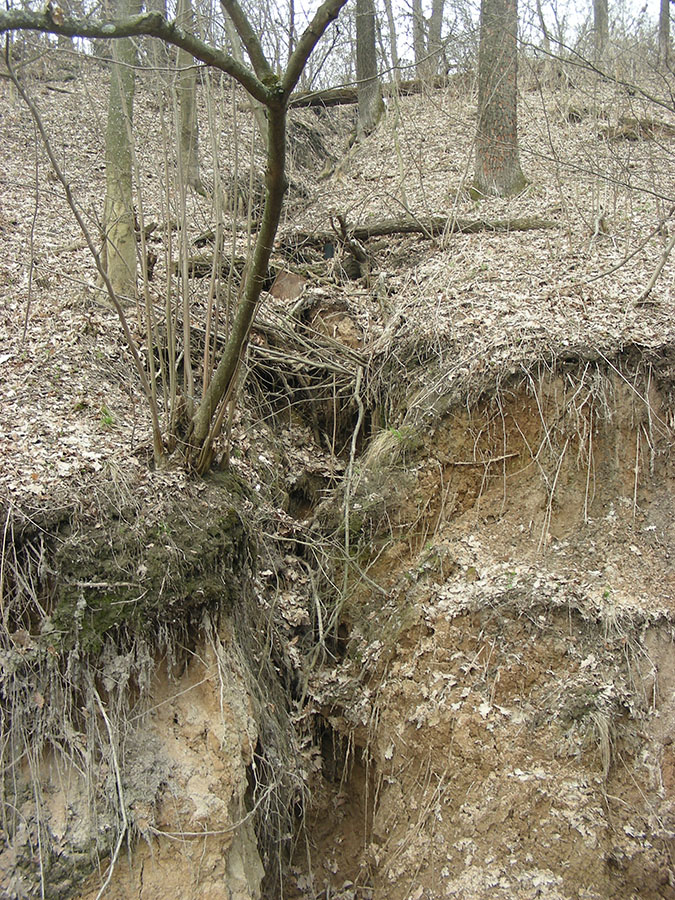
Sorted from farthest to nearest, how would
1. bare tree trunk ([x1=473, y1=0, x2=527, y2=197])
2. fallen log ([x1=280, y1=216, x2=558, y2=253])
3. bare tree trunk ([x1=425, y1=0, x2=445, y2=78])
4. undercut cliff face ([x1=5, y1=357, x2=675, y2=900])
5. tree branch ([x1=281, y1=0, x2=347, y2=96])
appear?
bare tree trunk ([x1=425, y1=0, x2=445, y2=78]) → bare tree trunk ([x1=473, y1=0, x2=527, y2=197]) → fallen log ([x1=280, y1=216, x2=558, y2=253]) → undercut cliff face ([x1=5, y1=357, x2=675, y2=900]) → tree branch ([x1=281, y1=0, x2=347, y2=96])

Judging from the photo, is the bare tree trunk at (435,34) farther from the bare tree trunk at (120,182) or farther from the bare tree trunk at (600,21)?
the bare tree trunk at (120,182)

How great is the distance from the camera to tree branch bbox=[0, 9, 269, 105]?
9.18 ft

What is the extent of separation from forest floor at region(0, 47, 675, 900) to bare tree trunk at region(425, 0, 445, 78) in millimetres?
Answer: 7946

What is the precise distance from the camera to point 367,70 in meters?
12.4

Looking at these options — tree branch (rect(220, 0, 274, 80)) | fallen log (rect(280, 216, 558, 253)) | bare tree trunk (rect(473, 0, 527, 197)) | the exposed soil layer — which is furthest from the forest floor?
bare tree trunk (rect(473, 0, 527, 197))

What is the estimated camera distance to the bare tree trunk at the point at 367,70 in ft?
39.7

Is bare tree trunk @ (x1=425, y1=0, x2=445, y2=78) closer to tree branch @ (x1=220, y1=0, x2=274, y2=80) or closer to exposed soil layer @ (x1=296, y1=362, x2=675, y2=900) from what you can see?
exposed soil layer @ (x1=296, y1=362, x2=675, y2=900)

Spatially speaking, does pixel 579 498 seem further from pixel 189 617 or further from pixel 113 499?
pixel 113 499

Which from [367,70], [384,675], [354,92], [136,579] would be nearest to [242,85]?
[136,579]

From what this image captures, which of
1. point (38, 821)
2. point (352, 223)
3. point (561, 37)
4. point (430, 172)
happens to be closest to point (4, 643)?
point (38, 821)

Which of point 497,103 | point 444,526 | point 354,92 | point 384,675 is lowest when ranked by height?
point 384,675

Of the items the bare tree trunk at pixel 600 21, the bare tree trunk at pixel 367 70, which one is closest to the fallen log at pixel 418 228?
the bare tree trunk at pixel 367 70

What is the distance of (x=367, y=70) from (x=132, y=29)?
1070 centimetres

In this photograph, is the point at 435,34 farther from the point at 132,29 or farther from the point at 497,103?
the point at 132,29
